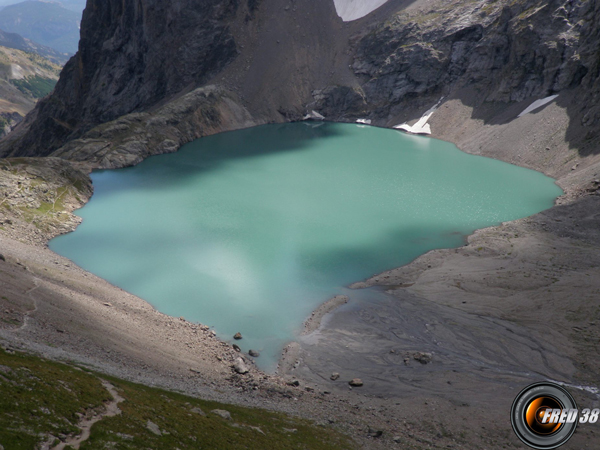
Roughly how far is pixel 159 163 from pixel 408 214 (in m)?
35.5

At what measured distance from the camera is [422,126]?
7550 centimetres

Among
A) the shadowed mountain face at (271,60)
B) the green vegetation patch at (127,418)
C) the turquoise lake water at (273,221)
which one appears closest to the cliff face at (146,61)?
the shadowed mountain face at (271,60)

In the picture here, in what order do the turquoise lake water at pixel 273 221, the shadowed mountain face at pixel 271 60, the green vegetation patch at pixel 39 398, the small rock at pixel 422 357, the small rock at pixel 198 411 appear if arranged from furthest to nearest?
the shadowed mountain face at pixel 271 60
the turquoise lake water at pixel 273 221
the small rock at pixel 422 357
the small rock at pixel 198 411
the green vegetation patch at pixel 39 398

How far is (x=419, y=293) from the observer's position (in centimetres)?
2622

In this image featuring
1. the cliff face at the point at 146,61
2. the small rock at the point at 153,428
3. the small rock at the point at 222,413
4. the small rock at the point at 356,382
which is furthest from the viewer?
the cliff face at the point at 146,61

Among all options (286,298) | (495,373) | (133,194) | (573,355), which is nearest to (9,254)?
(286,298)

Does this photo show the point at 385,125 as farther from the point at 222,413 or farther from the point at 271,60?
the point at 222,413

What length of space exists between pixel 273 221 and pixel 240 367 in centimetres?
1961

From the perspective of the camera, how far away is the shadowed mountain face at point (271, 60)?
3150 inches

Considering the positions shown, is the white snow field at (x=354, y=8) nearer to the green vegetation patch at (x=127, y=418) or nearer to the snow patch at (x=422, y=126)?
the snow patch at (x=422, y=126)

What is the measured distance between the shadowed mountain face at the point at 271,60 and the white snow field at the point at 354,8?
2.88 meters

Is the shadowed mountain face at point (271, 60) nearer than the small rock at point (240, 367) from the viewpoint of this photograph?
No

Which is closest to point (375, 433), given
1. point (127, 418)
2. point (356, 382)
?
point (356, 382)

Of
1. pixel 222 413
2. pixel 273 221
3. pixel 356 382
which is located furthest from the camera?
pixel 273 221
